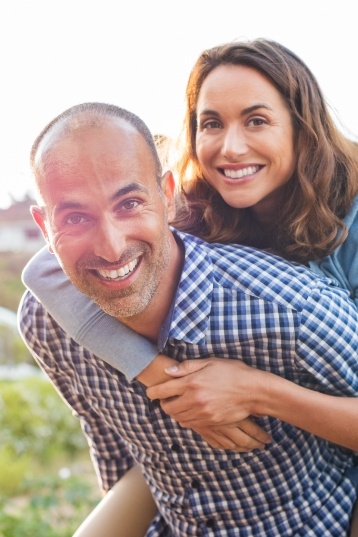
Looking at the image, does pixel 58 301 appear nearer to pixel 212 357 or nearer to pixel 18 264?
pixel 212 357

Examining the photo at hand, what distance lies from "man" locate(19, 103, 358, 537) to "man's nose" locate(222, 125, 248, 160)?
1.22 ft

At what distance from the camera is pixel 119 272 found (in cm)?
193

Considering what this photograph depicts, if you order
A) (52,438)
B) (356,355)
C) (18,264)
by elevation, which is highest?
(356,355)

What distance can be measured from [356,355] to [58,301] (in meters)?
0.82

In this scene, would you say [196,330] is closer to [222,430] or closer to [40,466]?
[222,430]

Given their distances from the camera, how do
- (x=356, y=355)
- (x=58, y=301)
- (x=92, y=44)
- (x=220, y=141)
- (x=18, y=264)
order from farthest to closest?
(x=18, y=264)
(x=92, y=44)
(x=220, y=141)
(x=58, y=301)
(x=356, y=355)

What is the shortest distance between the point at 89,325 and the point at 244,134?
800 mm

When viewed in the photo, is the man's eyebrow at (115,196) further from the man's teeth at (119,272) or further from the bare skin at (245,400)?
the bare skin at (245,400)

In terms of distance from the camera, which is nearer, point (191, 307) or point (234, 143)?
point (191, 307)

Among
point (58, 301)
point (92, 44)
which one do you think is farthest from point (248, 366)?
point (92, 44)

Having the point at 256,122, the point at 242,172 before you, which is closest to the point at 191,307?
the point at 242,172

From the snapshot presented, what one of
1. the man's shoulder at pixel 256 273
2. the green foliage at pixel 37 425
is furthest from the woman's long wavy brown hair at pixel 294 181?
the green foliage at pixel 37 425

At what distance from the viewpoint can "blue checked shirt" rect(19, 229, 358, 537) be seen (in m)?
1.94

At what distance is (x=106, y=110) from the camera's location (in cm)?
194
